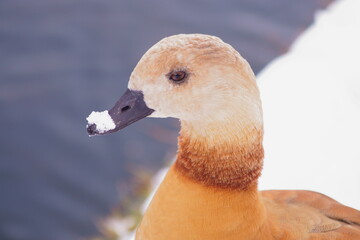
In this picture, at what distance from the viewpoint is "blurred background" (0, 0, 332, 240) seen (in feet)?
5.66

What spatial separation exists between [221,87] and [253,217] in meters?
0.26

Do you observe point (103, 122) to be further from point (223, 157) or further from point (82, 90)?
point (82, 90)

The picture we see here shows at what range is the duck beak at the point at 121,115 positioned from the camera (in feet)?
2.60

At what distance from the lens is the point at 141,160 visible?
1.85 m

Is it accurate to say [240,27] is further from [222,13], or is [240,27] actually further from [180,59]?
[180,59]

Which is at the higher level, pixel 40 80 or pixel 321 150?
pixel 40 80

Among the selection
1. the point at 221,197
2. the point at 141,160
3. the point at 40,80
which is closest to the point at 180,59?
the point at 221,197

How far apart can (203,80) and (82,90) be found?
1.30 m

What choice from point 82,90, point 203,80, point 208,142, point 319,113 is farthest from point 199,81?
point 82,90

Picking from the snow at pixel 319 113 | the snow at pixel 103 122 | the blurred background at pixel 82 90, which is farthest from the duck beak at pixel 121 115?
the blurred background at pixel 82 90

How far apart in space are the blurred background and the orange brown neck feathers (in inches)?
37.2

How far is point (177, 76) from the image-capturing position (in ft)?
2.42

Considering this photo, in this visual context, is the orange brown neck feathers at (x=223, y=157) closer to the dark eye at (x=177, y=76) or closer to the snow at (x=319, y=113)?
the dark eye at (x=177, y=76)

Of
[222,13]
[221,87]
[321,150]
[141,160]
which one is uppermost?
[222,13]
